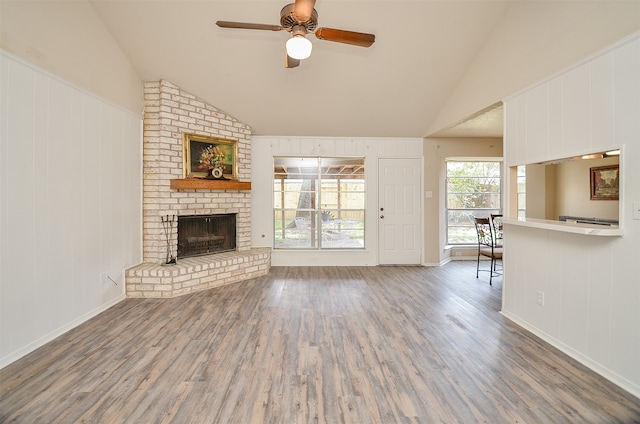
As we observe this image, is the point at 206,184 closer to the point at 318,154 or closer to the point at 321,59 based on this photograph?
the point at 318,154

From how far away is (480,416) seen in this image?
158 cm

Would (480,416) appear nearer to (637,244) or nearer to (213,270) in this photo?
(637,244)

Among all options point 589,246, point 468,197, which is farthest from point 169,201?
point 468,197

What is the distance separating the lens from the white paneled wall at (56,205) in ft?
6.89

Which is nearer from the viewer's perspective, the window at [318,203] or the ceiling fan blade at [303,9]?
the ceiling fan blade at [303,9]

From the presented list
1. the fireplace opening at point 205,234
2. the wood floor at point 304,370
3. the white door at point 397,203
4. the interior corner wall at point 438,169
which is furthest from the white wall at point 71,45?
the interior corner wall at point 438,169

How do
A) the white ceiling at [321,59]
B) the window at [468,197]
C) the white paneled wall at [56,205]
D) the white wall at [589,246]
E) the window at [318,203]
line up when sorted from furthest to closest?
the window at [468,197], the window at [318,203], the white ceiling at [321,59], the white paneled wall at [56,205], the white wall at [589,246]

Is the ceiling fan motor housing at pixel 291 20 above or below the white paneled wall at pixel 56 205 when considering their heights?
above

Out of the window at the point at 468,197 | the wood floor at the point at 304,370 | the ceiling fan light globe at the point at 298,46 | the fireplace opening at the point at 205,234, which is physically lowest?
the wood floor at the point at 304,370

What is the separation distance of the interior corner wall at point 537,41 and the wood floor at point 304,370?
8.18 feet

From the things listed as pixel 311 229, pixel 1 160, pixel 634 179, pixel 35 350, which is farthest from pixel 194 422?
pixel 311 229

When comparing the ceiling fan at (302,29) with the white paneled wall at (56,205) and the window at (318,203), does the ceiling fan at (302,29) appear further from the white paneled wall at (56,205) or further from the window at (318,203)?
the window at (318,203)

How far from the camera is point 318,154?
5.15 m

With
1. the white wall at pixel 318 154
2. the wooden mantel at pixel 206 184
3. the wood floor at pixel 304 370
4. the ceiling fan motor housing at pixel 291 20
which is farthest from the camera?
the white wall at pixel 318 154
